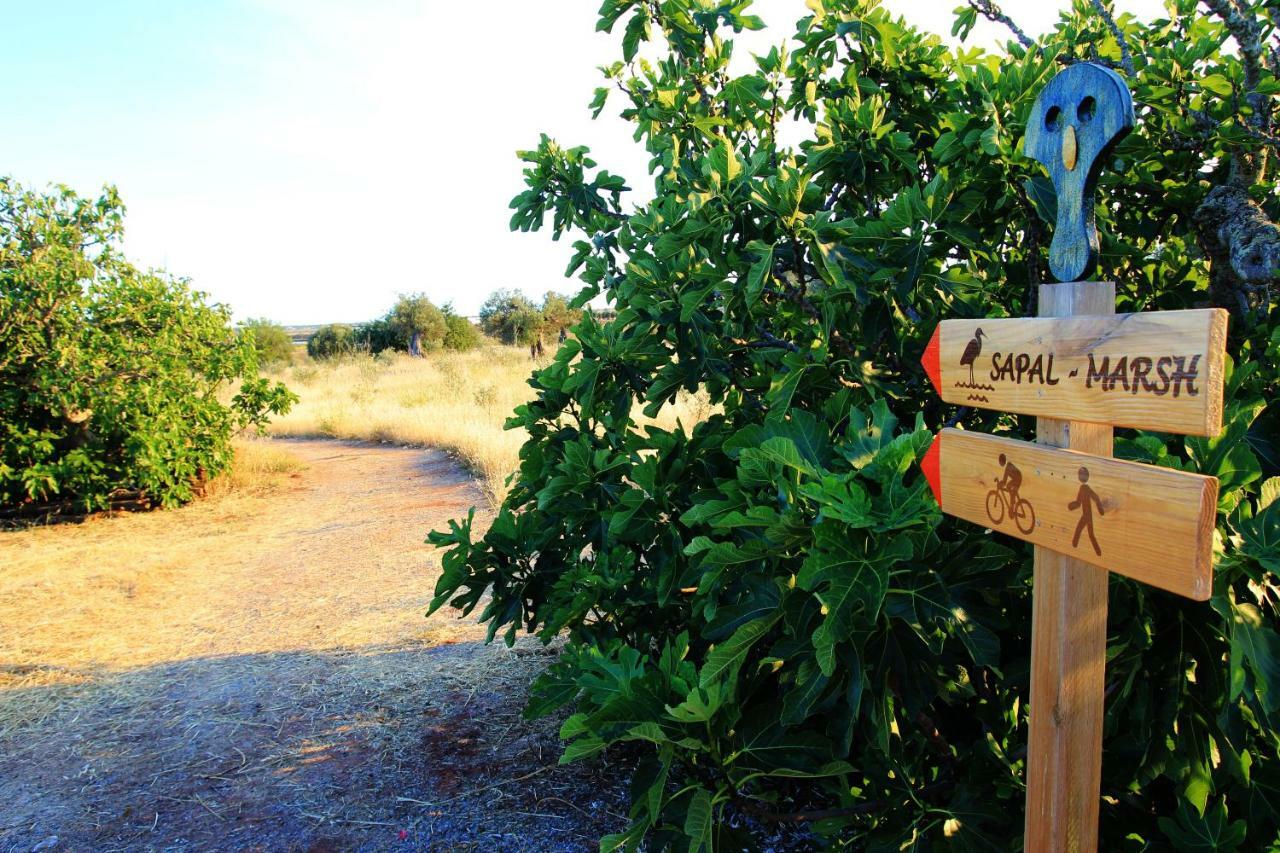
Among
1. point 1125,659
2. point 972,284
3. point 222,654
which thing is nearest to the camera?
point 1125,659

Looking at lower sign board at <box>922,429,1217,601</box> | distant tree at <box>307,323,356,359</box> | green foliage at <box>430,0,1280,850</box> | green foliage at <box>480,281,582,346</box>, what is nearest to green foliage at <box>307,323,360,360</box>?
distant tree at <box>307,323,356,359</box>

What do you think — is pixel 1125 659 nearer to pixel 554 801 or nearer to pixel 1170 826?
pixel 1170 826

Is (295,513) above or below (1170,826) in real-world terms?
below

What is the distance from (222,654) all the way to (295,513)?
390 cm

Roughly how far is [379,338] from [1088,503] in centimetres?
3437

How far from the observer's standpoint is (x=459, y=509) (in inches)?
299

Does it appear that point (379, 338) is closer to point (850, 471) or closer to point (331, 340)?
point (331, 340)

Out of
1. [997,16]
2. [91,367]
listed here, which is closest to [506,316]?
[91,367]

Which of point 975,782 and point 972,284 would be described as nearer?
point 975,782

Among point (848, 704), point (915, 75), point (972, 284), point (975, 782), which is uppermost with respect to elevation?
point (915, 75)

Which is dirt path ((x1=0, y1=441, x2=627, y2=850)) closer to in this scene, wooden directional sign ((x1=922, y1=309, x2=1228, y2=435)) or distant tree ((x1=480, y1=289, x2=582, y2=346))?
wooden directional sign ((x1=922, y1=309, x2=1228, y2=435))

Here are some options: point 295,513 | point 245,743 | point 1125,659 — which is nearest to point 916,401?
point 1125,659

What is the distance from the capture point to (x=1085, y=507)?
46.3 inches

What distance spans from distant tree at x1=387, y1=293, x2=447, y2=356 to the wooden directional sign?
30.3 metres
